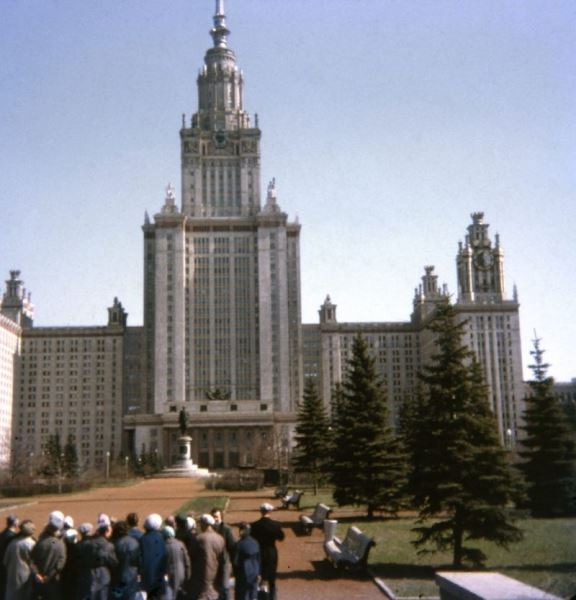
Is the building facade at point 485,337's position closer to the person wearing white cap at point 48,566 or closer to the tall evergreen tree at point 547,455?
the tall evergreen tree at point 547,455

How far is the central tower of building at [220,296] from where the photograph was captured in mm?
142875

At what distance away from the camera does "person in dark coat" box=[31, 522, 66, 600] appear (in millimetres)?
13680

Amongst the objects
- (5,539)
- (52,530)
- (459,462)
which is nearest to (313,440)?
(459,462)

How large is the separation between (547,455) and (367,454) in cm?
837

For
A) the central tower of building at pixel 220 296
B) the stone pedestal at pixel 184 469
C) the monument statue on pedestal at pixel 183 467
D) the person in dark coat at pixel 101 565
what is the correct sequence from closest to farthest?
the person in dark coat at pixel 101 565, the stone pedestal at pixel 184 469, the monument statue on pedestal at pixel 183 467, the central tower of building at pixel 220 296

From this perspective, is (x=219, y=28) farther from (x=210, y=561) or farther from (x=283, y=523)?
(x=210, y=561)

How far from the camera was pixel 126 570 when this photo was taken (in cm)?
1407

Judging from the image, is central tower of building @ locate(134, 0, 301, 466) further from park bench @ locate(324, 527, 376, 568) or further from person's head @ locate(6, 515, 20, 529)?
person's head @ locate(6, 515, 20, 529)

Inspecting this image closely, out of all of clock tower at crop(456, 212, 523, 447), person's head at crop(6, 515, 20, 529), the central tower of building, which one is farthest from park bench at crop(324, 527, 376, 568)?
clock tower at crop(456, 212, 523, 447)

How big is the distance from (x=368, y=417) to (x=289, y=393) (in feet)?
357

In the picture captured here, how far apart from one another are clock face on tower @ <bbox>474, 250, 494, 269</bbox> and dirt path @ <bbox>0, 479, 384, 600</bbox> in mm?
93415

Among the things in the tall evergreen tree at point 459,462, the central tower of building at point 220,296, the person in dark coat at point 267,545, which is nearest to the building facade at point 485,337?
the central tower of building at point 220,296

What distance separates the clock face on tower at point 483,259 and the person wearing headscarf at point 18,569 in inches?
5225

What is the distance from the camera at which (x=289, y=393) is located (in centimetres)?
14562
